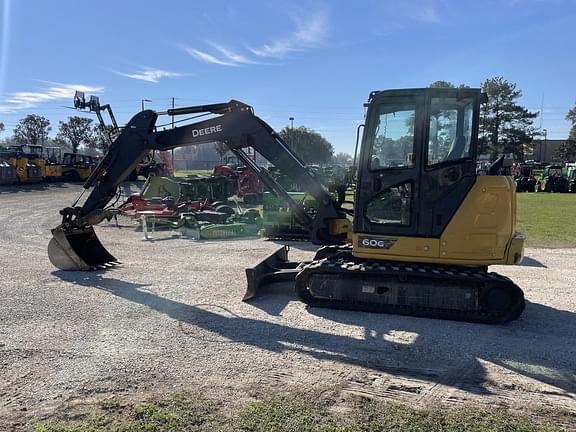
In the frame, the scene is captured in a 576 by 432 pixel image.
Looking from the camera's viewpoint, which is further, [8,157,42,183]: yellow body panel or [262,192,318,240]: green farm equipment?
[8,157,42,183]: yellow body panel

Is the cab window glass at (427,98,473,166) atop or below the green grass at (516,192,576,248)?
atop

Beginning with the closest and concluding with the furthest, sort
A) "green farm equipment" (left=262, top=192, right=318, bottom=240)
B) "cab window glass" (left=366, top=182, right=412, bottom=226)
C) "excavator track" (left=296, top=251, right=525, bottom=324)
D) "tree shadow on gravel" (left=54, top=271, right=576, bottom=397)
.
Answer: "tree shadow on gravel" (left=54, top=271, right=576, bottom=397) < "excavator track" (left=296, top=251, right=525, bottom=324) < "cab window glass" (left=366, top=182, right=412, bottom=226) < "green farm equipment" (left=262, top=192, right=318, bottom=240)

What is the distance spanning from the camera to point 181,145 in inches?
319

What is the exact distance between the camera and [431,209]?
20.2ft

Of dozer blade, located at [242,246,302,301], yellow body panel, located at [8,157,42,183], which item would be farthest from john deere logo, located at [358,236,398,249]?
yellow body panel, located at [8,157,42,183]

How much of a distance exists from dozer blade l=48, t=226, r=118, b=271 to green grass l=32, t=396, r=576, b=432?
17.5 feet

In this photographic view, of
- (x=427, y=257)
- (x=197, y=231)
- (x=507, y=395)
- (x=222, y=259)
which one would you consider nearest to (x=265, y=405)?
(x=507, y=395)

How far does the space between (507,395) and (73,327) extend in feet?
15.6

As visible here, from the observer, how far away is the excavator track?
5984 mm

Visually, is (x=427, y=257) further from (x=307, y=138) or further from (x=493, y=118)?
(x=307, y=138)

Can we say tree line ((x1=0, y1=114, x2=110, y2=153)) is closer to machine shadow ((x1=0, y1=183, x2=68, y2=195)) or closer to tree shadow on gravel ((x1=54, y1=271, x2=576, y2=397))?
machine shadow ((x1=0, y1=183, x2=68, y2=195))

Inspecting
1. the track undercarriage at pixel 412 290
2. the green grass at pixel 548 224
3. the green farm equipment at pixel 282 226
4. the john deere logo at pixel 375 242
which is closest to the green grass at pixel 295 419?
the track undercarriage at pixel 412 290

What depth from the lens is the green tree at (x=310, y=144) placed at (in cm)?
8425

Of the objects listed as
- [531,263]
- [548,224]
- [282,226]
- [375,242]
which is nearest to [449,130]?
[375,242]
